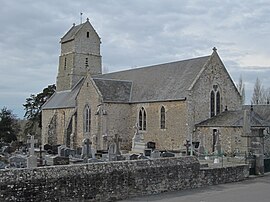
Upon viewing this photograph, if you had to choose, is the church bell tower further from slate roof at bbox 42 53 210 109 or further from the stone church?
slate roof at bbox 42 53 210 109

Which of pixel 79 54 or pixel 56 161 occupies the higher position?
pixel 79 54

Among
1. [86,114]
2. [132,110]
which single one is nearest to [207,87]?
[132,110]

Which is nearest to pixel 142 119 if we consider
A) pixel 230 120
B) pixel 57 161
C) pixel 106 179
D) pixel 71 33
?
pixel 230 120

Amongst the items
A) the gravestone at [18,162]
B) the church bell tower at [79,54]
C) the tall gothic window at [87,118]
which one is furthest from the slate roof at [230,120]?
the church bell tower at [79,54]

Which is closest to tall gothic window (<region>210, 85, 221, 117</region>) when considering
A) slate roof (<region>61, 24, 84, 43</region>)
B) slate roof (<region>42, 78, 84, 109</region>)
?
slate roof (<region>42, 78, 84, 109</region>)

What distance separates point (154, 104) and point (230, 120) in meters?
7.51

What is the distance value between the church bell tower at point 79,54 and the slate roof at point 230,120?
21.4m

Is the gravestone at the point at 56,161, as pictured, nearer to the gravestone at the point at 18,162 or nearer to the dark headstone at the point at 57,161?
the dark headstone at the point at 57,161

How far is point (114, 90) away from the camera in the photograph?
37656 mm

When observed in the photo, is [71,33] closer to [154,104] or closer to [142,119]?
[142,119]

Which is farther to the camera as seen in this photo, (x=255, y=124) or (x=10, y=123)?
(x=10, y=123)

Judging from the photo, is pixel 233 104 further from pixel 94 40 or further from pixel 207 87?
pixel 94 40

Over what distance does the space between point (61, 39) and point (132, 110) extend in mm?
20459

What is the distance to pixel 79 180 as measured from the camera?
12.0 m
